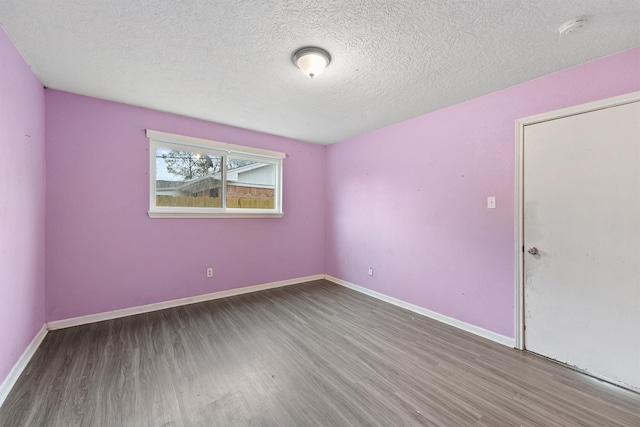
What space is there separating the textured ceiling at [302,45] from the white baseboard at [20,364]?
7.50 feet

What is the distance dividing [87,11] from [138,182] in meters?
1.78

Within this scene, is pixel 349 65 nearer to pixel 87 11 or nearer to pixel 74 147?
pixel 87 11

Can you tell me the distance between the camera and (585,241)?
1924 mm

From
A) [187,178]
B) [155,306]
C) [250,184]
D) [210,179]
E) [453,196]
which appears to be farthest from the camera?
[250,184]

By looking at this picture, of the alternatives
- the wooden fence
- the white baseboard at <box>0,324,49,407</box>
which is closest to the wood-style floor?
the white baseboard at <box>0,324,49,407</box>

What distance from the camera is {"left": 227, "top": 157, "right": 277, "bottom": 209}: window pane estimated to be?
3.62 m

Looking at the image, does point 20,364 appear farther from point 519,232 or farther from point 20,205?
point 519,232

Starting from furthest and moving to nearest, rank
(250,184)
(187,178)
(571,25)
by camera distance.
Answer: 1. (250,184)
2. (187,178)
3. (571,25)

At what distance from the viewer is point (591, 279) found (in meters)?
1.90

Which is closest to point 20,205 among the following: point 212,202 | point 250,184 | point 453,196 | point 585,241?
point 212,202

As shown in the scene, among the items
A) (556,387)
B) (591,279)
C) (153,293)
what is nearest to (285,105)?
(153,293)

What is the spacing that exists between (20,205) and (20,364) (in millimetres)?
1179

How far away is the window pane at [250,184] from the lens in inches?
143

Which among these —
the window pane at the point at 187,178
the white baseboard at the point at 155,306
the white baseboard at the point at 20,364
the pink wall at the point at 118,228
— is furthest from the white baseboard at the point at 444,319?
the white baseboard at the point at 20,364
